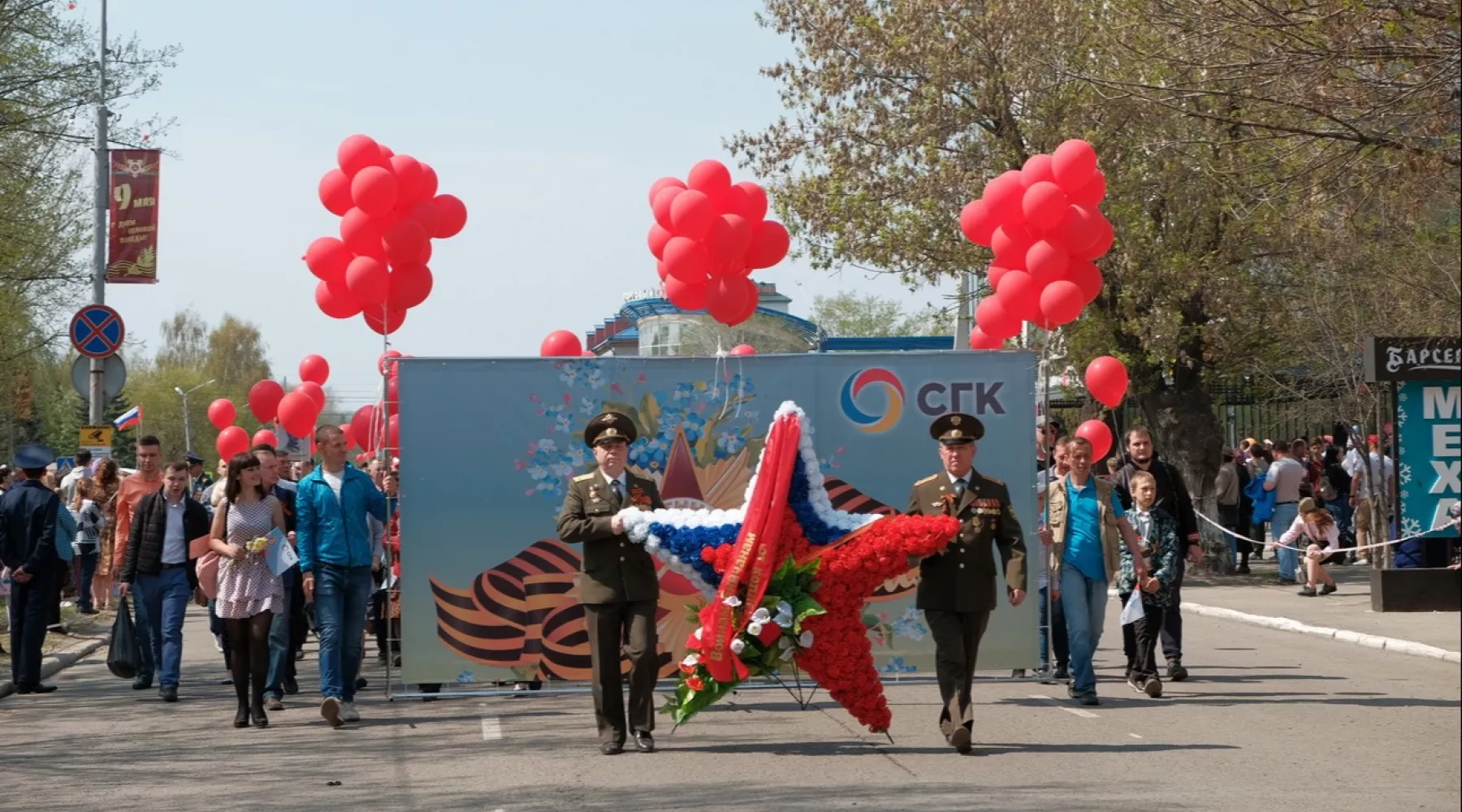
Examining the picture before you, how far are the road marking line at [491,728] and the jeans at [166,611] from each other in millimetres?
2763

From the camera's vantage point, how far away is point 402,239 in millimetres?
14258

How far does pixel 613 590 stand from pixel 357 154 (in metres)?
5.14

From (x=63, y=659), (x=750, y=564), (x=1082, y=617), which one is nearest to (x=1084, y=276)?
(x=1082, y=617)

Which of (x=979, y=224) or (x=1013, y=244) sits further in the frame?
(x=979, y=224)

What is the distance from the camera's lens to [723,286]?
15992 millimetres

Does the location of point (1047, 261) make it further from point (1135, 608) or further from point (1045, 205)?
point (1135, 608)

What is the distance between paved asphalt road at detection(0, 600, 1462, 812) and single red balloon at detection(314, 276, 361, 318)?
295 cm

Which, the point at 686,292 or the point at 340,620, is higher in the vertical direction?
the point at 686,292

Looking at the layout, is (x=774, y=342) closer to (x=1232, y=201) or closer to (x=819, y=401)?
(x=1232, y=201)

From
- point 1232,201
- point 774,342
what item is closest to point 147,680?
point 1232,201

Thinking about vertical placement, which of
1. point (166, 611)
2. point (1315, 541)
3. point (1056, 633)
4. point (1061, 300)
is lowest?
point (1056, 633)

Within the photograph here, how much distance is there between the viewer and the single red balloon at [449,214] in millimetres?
14680

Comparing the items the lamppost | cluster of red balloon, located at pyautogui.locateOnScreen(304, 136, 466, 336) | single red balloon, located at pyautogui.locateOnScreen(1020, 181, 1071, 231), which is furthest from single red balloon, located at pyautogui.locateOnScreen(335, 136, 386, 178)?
the lamppost

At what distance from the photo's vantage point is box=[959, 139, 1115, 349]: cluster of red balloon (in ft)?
44.0
